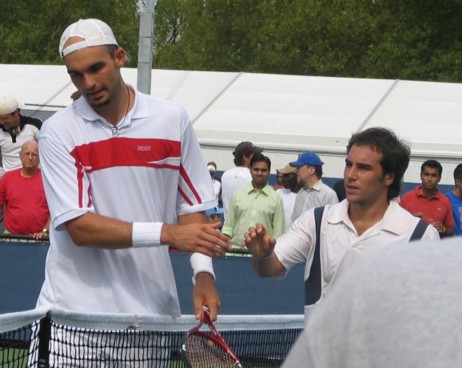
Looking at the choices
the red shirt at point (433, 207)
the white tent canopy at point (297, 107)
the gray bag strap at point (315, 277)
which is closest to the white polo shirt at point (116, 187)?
the gray bag strap at point (315, 277)

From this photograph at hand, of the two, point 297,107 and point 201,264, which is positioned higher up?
point 297,107

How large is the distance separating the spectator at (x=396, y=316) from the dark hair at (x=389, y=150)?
410 cm

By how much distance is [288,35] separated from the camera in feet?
140

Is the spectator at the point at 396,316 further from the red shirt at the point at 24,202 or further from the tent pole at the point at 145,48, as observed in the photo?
the tent pole at the point at 145,48

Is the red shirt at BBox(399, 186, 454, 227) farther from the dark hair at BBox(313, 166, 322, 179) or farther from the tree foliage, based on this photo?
the tree foliage

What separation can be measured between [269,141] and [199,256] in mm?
13628

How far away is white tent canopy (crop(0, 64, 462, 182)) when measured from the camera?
1811 cm

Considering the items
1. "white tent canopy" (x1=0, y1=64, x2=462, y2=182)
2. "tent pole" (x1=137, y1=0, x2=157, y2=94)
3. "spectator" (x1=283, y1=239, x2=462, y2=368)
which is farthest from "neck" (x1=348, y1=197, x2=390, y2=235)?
"tent pole" (x1=137, y1=0, x2=157, y2=94)

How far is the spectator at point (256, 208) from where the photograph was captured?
1173 cm

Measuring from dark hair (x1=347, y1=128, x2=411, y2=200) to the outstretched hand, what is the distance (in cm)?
72

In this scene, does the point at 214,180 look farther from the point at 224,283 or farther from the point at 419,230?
the point at 419,230

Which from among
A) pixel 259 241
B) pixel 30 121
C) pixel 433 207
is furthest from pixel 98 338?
pixel 30 121

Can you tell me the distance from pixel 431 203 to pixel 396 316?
34.9 ft

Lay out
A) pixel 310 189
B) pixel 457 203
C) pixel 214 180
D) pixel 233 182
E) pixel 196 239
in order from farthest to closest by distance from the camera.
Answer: pixel 214 180 < pixel 233 182 < pixel 457 203 < pixel 310 189 < pixel 196 239
